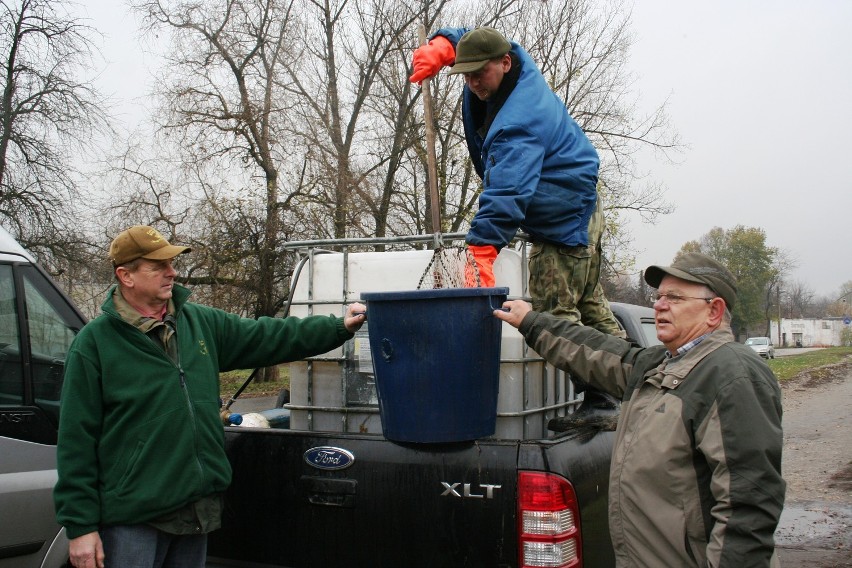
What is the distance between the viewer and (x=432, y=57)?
3.26m

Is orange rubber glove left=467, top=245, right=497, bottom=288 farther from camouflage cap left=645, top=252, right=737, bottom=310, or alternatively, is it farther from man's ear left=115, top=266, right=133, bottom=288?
man's ear left=115, top=266, right=133, bottom=288

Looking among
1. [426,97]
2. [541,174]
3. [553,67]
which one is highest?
[553,67]

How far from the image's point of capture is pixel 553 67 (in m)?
20.4

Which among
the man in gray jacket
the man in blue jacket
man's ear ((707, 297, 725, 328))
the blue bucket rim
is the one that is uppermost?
the man in blue jacket

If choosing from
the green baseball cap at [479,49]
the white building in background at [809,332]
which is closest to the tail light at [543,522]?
the green baseball cap at [479,49]

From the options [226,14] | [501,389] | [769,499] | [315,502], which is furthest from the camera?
[226,14]

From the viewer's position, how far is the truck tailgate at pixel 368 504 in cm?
237

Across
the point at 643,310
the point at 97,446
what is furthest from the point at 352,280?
the point at 643,310

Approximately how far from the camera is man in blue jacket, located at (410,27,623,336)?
8.86 feet

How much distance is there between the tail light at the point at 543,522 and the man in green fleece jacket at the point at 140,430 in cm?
105

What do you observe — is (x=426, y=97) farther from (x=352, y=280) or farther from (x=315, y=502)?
(x=315, y=502)

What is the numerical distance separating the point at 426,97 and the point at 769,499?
2.04 meters

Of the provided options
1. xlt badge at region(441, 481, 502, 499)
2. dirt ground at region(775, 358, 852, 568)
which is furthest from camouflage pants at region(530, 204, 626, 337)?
dirt ground at region(775, 358, 852, 568)

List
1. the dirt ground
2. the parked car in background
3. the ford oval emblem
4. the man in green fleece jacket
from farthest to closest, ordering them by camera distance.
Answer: the parked car in background → the dirt ground → the ford oval emblem → the man in green fleece jacket
